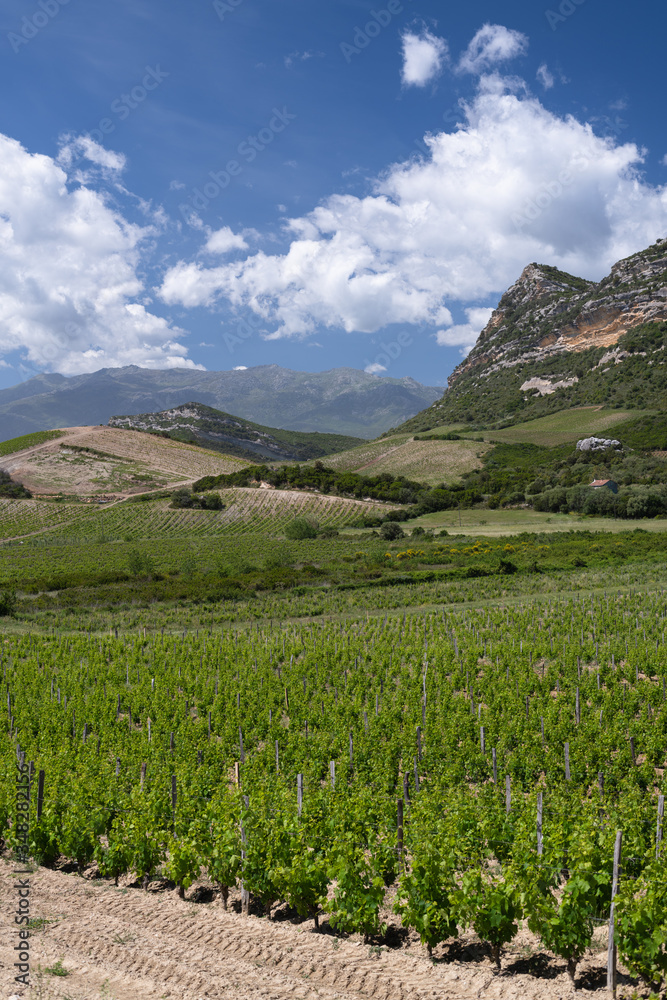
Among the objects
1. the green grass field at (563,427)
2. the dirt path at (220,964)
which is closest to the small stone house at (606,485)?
the green grass field at (563,427)

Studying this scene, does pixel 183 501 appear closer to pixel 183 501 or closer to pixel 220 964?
pixel 183 501

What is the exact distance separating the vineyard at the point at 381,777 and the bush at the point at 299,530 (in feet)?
164

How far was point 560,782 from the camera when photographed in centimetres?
1262

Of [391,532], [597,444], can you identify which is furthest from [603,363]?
[391,532]

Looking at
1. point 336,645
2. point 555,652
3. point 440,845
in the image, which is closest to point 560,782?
point 440,845

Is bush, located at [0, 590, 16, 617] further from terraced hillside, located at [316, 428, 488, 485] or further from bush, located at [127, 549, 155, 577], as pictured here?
terraced hillside, located at [316, 428, 488, 485]

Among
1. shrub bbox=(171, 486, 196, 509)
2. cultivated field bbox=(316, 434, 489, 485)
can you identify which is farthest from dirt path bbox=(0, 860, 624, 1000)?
cultivated field bbox=(316, 434, 489, 485)

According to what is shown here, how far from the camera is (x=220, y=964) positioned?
703 centimetres

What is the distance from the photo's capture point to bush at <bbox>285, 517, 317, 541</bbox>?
77.9m

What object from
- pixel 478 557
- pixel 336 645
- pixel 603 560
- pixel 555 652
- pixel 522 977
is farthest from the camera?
pixel 478 557

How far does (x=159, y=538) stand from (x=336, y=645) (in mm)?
58750

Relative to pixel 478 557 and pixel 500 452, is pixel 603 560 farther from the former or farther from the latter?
pixel 500 452

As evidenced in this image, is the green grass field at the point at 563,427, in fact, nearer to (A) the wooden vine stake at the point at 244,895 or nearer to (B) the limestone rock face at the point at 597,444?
(B) the limestone rock face at the point at 597,444

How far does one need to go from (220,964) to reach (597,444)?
118 metres
